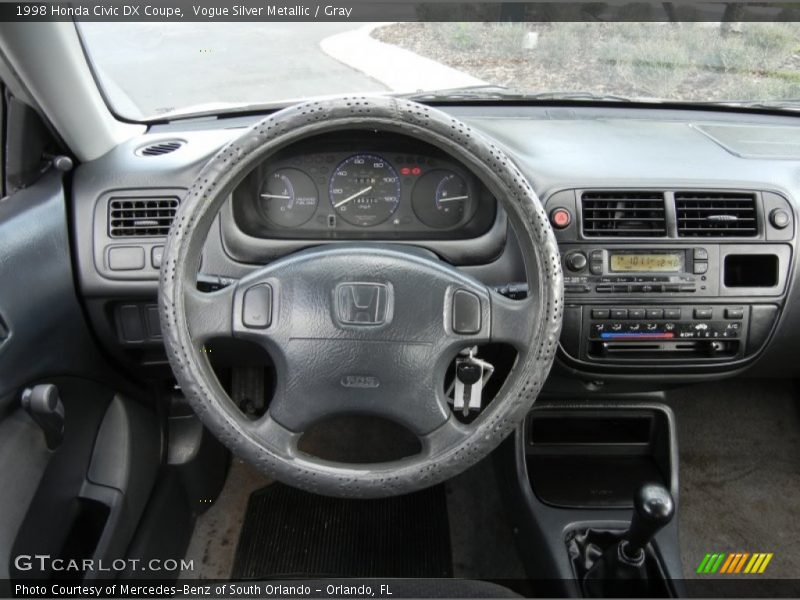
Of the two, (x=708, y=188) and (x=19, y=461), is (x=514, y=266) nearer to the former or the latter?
(x=708, y=188)

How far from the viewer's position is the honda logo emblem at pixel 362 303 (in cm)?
128

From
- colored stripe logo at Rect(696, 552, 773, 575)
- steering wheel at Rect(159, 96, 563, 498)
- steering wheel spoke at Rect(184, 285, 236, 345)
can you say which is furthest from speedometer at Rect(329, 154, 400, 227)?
colored stripe logo at Rect(696, 552, 773, 575)

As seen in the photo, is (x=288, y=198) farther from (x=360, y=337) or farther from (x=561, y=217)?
(x=561, y=217)

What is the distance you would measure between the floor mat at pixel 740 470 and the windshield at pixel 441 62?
116 cm

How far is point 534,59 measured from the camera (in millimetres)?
2033

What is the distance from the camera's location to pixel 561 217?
5.49 feet

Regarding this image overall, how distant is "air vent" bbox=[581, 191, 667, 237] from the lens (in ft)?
5.56

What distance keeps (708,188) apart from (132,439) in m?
1.80

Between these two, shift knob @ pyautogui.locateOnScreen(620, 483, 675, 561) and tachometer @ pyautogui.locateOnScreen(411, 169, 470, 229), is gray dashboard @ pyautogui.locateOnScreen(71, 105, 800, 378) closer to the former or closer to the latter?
tachometer @ pyautogui.locateOnScreen(411, 169, 470, 229)

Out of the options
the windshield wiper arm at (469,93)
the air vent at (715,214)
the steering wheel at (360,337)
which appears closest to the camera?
the steering wheel at (360,337)

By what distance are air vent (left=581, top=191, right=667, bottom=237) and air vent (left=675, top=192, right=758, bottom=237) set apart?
0.18 ft

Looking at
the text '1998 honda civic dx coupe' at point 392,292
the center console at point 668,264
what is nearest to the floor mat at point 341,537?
the text '1998 honda civic dx coupe' at point 392,292

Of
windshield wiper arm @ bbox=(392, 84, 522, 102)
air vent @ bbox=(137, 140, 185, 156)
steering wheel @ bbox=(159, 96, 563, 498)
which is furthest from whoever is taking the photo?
windshield wiper arm @ bbox=(392, 84, 522, 102)

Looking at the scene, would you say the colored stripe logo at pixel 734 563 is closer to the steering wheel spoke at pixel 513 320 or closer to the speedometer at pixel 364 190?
the steering wheel spoke at pixel 513 320
